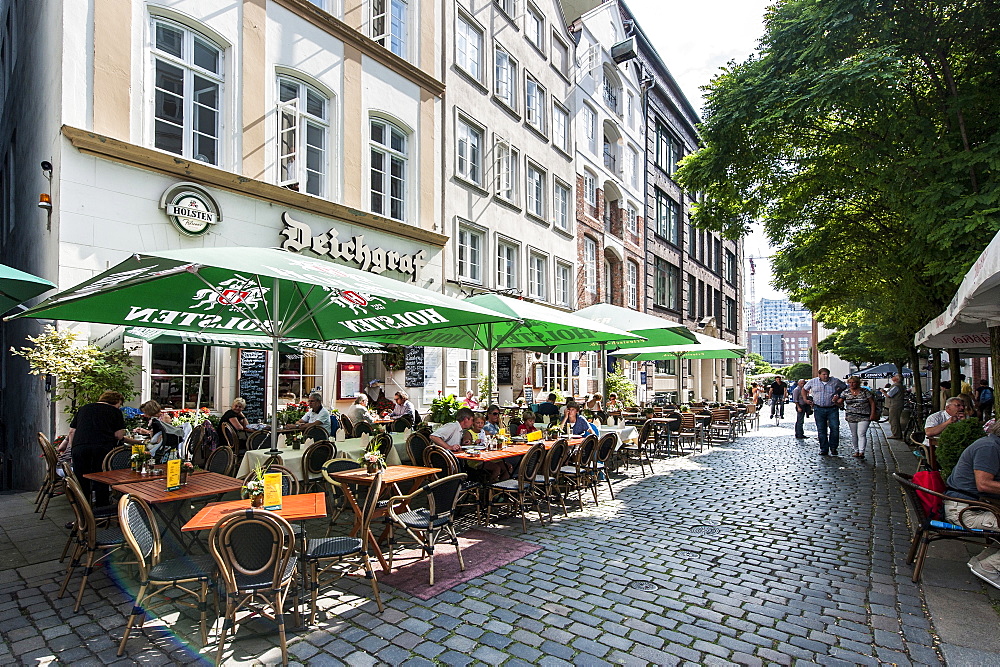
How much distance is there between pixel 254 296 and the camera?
22.4ft

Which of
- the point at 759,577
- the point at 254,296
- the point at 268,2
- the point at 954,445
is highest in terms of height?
the point at 268,2

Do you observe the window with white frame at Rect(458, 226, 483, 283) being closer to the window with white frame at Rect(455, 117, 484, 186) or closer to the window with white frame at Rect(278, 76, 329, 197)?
the window with white frame at Rect(455, 117, 484, 186)

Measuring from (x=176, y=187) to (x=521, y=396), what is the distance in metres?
11.7

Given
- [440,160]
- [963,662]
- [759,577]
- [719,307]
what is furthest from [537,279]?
[719,307]

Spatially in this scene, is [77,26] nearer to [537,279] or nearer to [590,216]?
[537,279]

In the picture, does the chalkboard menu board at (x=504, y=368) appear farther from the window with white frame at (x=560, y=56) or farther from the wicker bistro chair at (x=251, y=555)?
the wicker bistro chair at (x=251, y=555)

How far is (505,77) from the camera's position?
1905 centimetres

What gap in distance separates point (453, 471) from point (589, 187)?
64.4 ft

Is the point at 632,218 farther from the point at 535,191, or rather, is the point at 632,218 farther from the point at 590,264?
the point at 535,191

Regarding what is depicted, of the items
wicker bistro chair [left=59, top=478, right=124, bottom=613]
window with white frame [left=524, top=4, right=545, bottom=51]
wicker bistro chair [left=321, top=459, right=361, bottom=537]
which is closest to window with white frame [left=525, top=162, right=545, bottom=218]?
window with white frame [left=524, top=4, right=545, bottom=51]

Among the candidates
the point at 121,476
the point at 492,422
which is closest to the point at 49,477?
the point at 121,476

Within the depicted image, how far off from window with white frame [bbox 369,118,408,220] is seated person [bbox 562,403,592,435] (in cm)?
681

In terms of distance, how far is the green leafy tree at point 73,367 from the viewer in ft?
26.1

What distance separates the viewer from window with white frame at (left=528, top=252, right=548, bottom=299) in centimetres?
1984
